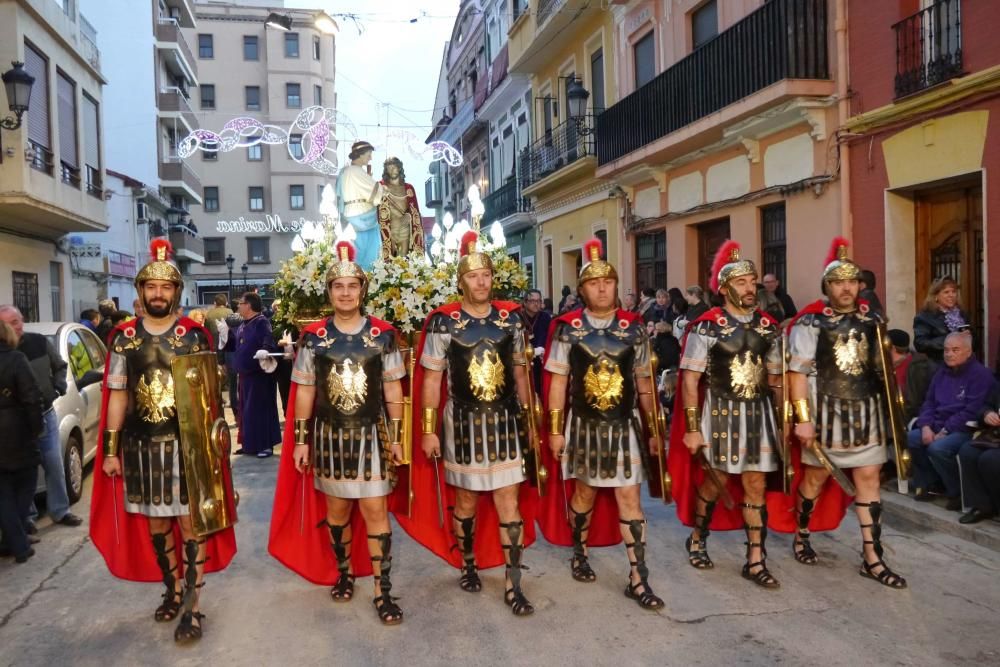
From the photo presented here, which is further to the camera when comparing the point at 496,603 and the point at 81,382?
the point at 81,382

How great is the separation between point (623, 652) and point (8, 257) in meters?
16.2

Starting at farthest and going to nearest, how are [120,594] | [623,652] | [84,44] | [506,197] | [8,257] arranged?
1. [506,197]
2. [84,44]
3. [8,257]
4. [120,594]
5. [623,652]

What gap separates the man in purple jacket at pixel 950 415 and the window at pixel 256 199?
48.1 metres

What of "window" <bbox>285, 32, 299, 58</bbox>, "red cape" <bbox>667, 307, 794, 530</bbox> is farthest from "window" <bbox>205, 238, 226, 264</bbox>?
"red cape" <bbox>667, 307, 794, 530</bbox>

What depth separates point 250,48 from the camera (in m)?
50.2

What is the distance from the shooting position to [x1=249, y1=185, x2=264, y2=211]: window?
50.4 meters

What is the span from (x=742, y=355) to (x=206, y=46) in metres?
51.7

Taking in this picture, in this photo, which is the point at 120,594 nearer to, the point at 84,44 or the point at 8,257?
the point at 8,257

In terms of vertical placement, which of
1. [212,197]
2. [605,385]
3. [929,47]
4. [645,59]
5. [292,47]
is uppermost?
[292,47]

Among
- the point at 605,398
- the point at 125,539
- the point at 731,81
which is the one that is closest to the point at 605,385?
the point at 605,398

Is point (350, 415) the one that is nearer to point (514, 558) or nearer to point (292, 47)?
point (514, 558)

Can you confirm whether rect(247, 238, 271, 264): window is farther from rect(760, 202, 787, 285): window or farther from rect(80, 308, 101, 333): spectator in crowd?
rect(760, 202, 787, 285): window

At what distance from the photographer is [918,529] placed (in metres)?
6.15

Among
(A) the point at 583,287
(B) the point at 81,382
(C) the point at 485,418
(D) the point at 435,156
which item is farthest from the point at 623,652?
(D) the point at 435,156
